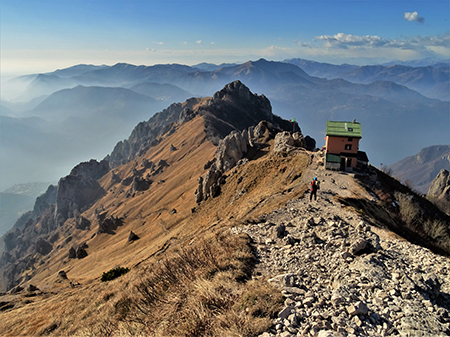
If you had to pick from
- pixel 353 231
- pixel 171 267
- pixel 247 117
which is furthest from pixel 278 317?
pixel 247 117

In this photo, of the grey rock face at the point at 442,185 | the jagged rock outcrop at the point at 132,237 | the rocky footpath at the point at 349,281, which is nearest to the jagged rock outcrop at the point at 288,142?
the rocky footpath at the point at 349,281

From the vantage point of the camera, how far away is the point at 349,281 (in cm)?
984

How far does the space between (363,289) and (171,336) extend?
21.1ft

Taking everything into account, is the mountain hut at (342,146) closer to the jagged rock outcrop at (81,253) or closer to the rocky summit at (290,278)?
the rocky summit at (290,278)

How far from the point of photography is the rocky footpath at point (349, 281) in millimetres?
7719

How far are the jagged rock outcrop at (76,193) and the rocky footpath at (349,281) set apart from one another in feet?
482

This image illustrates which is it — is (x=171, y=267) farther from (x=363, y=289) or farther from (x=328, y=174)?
(x=328, y=174)

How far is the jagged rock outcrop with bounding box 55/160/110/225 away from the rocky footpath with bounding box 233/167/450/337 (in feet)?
482

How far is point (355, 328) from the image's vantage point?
294 inches

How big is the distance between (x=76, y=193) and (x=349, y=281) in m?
A: 160

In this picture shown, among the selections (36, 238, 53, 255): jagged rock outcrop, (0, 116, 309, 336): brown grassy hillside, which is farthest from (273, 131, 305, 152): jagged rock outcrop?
(36, 238, 53, 255): jagged rock outcrop

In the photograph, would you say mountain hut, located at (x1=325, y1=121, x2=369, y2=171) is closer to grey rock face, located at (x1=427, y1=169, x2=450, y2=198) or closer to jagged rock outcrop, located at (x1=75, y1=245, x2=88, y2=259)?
grey rock face, located at (x1=427, y1=169, x2=450, y2=198)

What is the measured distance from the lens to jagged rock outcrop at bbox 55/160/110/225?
140000 mm

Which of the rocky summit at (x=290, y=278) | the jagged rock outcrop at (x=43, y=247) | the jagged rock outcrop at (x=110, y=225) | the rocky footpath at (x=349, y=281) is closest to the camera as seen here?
the rocky footpath at (x=349, y=281)
